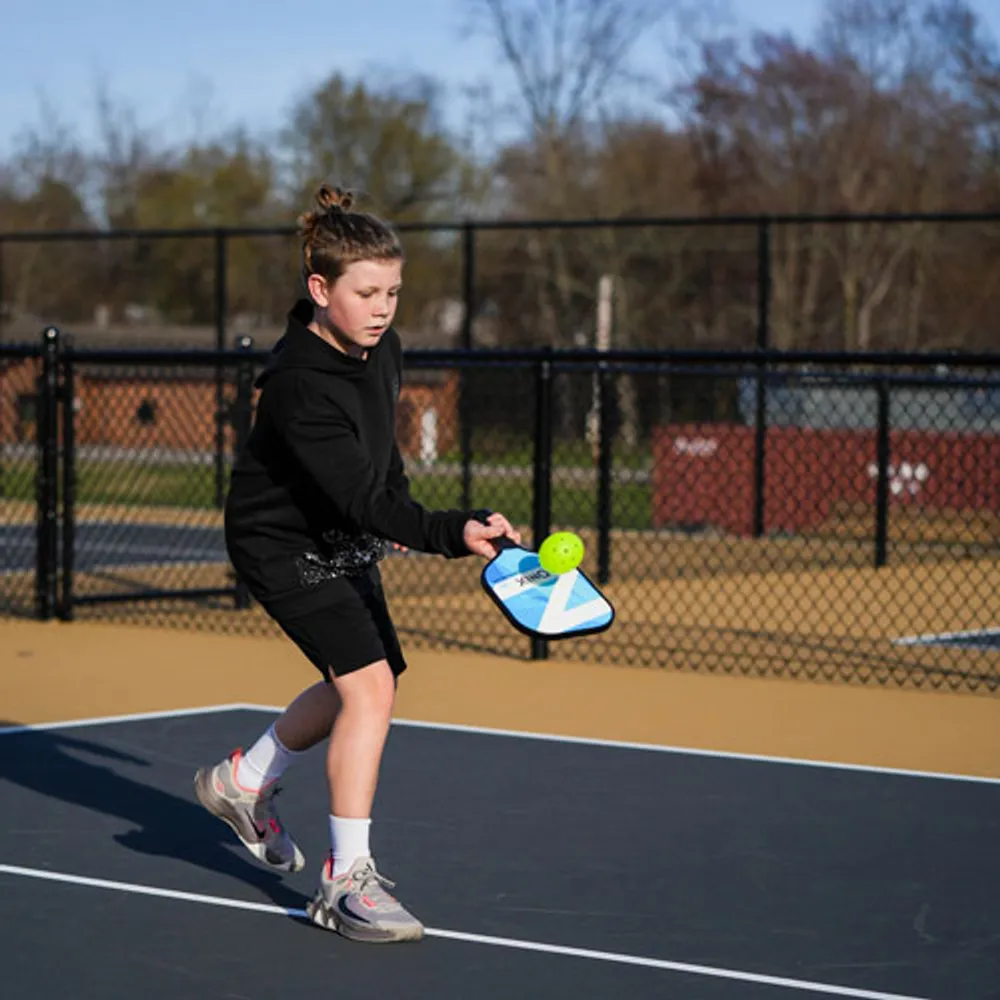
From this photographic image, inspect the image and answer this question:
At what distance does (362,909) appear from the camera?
498 centimetres

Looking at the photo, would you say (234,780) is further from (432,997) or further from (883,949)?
(883,949)

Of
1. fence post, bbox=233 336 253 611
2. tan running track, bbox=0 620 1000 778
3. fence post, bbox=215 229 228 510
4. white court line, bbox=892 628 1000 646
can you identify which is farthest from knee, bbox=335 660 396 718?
fence post, bbox=215 229 228 510

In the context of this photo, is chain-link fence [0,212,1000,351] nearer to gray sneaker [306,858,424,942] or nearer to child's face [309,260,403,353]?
child's face [309,260,403,353]

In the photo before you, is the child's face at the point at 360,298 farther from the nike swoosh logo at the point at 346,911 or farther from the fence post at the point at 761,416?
the fence post at the point at 761,416

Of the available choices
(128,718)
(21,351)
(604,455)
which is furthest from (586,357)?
(21,351)

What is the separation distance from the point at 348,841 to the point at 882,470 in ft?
30.2

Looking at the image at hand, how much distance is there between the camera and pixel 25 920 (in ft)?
16.9

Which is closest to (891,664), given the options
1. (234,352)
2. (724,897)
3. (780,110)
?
(234,352)

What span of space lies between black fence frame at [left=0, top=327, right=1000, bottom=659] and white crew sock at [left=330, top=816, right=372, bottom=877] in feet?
15.1

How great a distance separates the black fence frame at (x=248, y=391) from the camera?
9.51m

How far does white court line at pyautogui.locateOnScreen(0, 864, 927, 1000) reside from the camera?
4.66 m

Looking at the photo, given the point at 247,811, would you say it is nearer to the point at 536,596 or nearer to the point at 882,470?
the point at 536,596

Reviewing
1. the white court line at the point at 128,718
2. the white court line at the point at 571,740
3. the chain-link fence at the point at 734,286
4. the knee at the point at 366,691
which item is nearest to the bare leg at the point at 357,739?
the knee at the point at 366,691

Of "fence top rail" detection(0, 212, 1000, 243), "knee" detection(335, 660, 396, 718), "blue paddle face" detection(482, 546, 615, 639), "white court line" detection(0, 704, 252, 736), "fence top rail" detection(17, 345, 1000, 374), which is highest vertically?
"fence top rail" detection(0, 212, 1000, 243)
